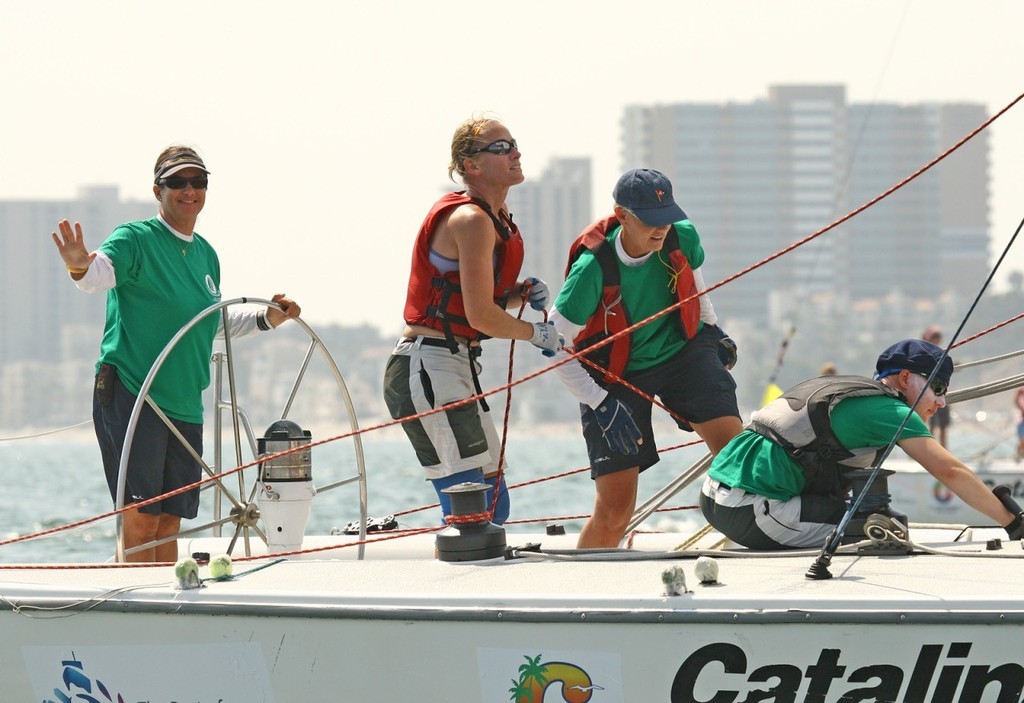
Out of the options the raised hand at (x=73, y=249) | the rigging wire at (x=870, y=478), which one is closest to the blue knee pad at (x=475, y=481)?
the rigging wire at (x=870, y=478)

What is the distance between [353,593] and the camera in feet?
12.4

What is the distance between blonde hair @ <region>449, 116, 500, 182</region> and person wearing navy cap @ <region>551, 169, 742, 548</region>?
0.46m

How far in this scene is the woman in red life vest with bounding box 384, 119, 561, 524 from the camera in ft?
15.0

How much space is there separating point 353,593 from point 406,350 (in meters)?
1.10

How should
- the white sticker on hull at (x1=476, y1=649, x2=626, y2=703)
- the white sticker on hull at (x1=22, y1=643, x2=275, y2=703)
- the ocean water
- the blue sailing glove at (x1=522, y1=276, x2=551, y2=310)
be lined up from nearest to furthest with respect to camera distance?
1. the white sticker on hull at (x1=476, y1=649, x2=626, y2=703)
2. the white sticker on hull at (x1=22, y1=643, x2=275, y2=703)
3. the blue sailing glove at (x1=522, y1=276, x2=551, y2=310)
4. the ocean water

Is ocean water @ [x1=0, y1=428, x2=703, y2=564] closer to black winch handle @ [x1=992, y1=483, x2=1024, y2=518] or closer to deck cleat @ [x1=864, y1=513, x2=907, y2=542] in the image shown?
deck cleat @ [x1=864, y1=513, x2=907, y2=542]

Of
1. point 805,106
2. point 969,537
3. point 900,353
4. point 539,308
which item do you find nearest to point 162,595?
point 539,308

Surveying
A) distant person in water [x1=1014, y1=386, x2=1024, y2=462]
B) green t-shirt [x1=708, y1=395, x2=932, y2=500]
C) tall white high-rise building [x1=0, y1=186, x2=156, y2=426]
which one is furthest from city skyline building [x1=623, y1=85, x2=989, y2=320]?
green t-shirt [x1=708, y1=395, x2=932, y2=500]

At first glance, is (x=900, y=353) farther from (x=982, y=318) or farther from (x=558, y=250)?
(x=558, y=250)

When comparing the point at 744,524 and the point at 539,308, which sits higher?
the point at 539,308

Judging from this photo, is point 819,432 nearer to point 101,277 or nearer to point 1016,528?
point 1016,528

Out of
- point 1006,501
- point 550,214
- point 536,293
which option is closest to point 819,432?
point 1006,501

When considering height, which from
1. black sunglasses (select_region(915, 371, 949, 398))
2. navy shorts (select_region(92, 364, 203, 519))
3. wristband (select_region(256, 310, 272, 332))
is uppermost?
wristband (select_region(256, 310, 272, 332))

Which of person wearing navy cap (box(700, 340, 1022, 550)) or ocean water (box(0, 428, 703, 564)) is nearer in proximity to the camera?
person wearing navy cap (box(700, 340, 1022, 550))
